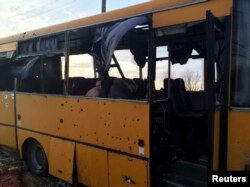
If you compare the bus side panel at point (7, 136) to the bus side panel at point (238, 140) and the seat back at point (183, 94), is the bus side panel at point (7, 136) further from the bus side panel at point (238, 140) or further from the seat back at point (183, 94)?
the bus side panel at point (238, 140)

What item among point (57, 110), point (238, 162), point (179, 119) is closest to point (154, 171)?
point (238, 162)

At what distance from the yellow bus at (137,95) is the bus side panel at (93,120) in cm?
2

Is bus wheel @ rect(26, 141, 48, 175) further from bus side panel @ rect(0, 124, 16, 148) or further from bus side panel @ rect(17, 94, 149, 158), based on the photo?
bus side panel @ rect(0, 124, 16, 148)

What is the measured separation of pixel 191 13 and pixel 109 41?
42.7 inches

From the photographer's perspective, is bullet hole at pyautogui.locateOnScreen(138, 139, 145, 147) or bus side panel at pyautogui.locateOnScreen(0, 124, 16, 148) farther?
bus side panel at pyautogui.locateOnScreen(0, 124, 16, 148)

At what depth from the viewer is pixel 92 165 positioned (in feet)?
17.1

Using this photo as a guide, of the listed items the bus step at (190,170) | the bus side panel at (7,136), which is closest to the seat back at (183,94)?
the bus step at (190,170)

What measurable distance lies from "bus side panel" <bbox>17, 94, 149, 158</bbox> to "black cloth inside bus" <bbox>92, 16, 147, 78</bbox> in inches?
22.0

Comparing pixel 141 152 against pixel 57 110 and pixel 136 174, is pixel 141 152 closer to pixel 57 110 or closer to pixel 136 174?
pixel 136 174

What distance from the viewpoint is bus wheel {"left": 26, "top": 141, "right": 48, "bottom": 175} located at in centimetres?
650

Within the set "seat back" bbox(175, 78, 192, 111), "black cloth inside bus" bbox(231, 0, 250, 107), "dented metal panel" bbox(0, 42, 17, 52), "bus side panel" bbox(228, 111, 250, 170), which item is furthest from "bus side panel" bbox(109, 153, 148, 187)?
"dented metal panel" bbox(0, 42, 17, 52)

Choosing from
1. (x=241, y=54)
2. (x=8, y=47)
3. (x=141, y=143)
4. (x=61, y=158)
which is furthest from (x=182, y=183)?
(x=8, y=47)

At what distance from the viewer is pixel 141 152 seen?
14.3 ft

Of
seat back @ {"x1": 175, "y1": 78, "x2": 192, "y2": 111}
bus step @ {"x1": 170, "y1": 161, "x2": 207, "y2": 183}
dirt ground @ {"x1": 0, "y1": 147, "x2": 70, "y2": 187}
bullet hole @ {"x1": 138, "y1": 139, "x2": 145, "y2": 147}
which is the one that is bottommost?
dirt ground @ {"x1": 0, "y1": 147, "x2": 70, "y2": 187}
